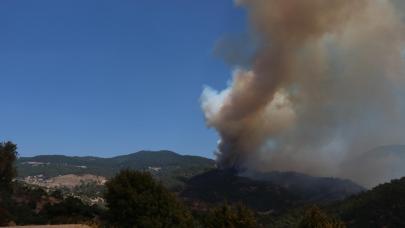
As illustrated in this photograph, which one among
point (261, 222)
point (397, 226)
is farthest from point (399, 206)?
point (261, 222)

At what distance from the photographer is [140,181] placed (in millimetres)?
59938

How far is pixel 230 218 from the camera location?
6525 cm

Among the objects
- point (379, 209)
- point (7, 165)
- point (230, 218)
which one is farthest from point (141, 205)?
point (379, 209)

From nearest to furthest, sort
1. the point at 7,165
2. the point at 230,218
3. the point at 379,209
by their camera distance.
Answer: the point at 230,218 < the point at 7,165 < the point at 379,209

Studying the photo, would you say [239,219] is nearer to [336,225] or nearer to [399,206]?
[336,225]

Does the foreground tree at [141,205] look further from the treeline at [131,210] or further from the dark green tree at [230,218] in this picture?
the dark green tree at [230,218]

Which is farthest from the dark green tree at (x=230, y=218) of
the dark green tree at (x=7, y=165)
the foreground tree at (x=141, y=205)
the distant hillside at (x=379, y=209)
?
the distant hillside at (x=379, y=209)

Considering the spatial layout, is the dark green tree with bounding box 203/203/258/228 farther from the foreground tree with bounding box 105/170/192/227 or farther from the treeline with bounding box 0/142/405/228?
the foreground tree with bounding box 105/170/192/227

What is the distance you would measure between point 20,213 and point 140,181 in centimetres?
2073

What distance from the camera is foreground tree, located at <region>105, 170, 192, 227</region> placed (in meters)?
56.0

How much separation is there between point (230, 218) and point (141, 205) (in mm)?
13323

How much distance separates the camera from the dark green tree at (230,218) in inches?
2559

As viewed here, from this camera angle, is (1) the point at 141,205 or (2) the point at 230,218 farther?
(2) the point at 230,218

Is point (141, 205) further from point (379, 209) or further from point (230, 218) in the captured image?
point (379, 209)
